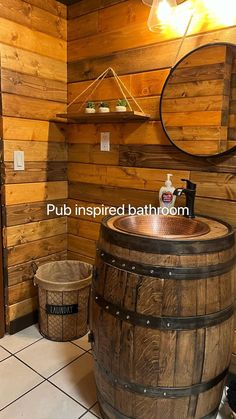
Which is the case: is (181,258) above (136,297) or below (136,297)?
above

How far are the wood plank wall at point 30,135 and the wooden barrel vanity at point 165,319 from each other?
3.21ft

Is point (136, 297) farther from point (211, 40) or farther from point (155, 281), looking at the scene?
point (211, 40)

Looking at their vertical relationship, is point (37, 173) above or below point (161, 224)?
above

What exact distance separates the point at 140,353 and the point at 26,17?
1981mm

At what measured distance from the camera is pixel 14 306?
205 cm

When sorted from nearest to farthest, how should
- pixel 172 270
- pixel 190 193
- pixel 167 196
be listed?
pixel 172 270
pixel 190 193
pixel 167 196

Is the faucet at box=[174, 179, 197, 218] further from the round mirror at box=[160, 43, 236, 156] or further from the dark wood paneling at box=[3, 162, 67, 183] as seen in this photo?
the dark wood paneling at box=[3, 162, 67, 183]

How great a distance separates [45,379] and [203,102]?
1.68 m

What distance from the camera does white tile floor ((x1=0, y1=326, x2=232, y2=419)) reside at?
4.77 feet

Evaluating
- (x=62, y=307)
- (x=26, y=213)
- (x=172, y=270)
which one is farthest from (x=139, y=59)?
(x=62, y=307)

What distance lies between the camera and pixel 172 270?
1048 millimetres

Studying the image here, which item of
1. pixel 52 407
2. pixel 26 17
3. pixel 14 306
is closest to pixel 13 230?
pixel 14 306

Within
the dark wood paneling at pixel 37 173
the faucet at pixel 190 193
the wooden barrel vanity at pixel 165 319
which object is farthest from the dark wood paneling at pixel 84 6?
the wooden barrel vanity at pixel 165 319

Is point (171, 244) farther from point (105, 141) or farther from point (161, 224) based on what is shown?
point (105, 141)
